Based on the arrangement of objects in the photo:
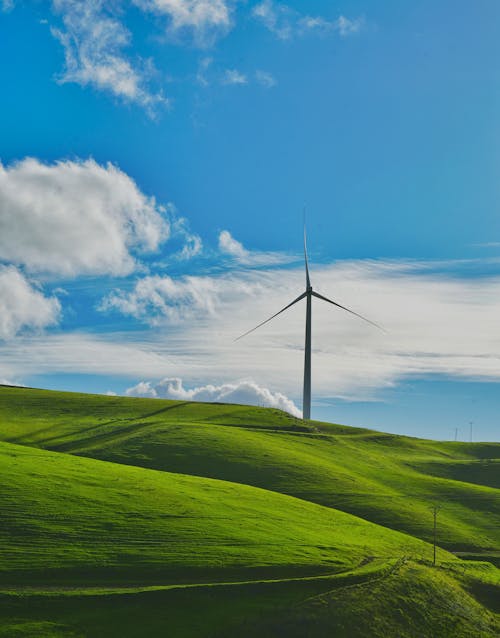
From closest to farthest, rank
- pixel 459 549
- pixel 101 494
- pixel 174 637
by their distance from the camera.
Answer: pixel 174 637 → pixel 101 494 → pixel 459 549

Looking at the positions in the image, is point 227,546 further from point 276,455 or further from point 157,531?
point 276,455

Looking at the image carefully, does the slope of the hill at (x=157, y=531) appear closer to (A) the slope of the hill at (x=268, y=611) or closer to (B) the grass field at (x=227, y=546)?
(B) the grass field at (x=227, y=546)

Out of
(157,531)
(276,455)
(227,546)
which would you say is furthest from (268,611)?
(276,455)

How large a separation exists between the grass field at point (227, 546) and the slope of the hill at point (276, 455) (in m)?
0.52

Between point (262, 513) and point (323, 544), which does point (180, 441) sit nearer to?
point (262, 513)

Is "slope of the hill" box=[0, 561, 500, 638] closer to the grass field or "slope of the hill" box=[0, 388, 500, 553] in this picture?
the grass field

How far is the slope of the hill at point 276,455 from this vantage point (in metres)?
88.5

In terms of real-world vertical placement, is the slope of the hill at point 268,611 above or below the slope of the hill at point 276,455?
below

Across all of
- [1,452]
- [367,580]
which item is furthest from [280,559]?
[1,452]

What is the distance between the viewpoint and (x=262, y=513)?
67.8 meters

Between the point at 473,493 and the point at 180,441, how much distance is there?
50.7m

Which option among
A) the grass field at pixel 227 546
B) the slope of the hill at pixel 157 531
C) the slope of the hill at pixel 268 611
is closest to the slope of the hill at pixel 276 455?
the grass field at pixel 227 546

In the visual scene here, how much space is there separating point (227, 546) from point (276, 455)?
51.7m

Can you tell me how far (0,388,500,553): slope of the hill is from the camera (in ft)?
290
